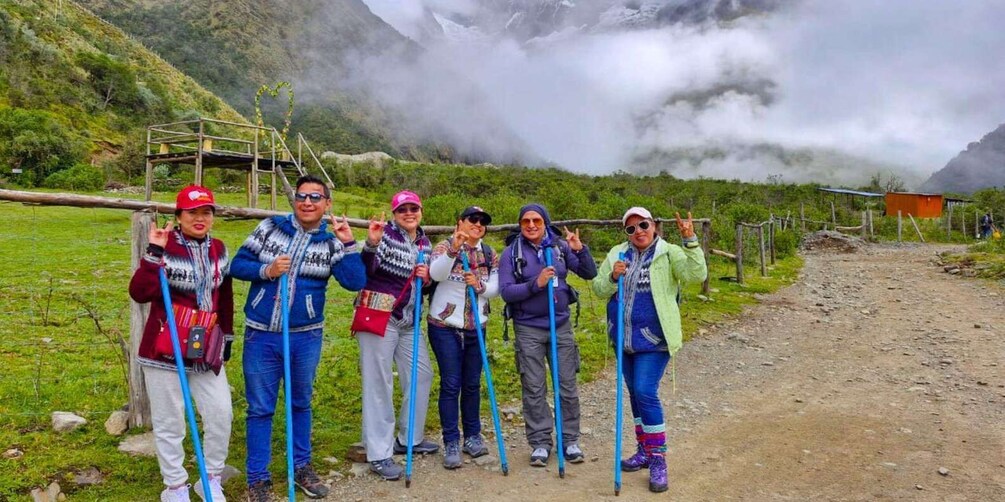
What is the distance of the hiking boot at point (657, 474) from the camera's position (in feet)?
14.6

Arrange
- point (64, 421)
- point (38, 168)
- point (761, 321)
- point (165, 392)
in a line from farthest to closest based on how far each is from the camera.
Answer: point (38, 168) → point (761, 321) → point (64, 421) → point (165, 392)

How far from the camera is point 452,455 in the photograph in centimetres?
485

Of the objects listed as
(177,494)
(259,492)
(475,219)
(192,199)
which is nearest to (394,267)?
(475,219)

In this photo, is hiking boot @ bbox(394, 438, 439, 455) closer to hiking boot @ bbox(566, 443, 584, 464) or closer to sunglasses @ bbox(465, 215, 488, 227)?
hiking boot @ bbox(566, 443, 584, 464)

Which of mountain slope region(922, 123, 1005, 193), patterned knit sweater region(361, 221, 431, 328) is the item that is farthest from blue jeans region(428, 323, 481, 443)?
mountain slope region(922, 123, 1005, 193)

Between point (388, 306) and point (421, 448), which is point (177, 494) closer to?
point (388, 306)

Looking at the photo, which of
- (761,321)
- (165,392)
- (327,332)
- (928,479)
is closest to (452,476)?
(165,392)

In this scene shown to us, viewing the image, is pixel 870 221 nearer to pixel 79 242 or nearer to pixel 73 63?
pixel 79 242

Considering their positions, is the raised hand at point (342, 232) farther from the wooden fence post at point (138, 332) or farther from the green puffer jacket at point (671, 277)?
the green puffer jacket at point (671, 277)

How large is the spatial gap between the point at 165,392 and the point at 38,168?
27.8 meters

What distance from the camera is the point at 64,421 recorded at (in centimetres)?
497

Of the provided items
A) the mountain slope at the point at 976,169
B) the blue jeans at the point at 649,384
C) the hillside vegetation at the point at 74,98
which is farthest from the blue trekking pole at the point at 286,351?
the mountain slope at the point at 976,169

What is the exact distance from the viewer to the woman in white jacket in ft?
15.2

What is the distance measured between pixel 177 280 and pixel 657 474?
3.49m
